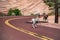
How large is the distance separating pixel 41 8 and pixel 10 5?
12673 mm

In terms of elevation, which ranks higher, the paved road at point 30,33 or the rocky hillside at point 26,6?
the paved road at point 30,33

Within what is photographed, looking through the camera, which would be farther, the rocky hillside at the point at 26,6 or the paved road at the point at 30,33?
the rocky hillside at the point at 26,6

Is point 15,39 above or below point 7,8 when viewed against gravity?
above

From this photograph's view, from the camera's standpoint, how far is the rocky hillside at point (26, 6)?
101 metres

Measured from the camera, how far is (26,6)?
104750 mm

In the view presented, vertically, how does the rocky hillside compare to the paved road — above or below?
below

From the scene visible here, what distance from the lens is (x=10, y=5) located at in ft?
339

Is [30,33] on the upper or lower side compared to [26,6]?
upper

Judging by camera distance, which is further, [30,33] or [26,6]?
[26,6]

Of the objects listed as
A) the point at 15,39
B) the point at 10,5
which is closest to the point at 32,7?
the point at 10,5

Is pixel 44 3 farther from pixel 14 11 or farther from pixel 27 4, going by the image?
pixel 14 11

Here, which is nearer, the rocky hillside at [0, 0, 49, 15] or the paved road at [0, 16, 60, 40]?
the paved road at [0, 16, 60, 40]

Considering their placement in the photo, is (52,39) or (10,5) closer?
(52,39)

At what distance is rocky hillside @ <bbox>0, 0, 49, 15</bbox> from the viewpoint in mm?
101113
